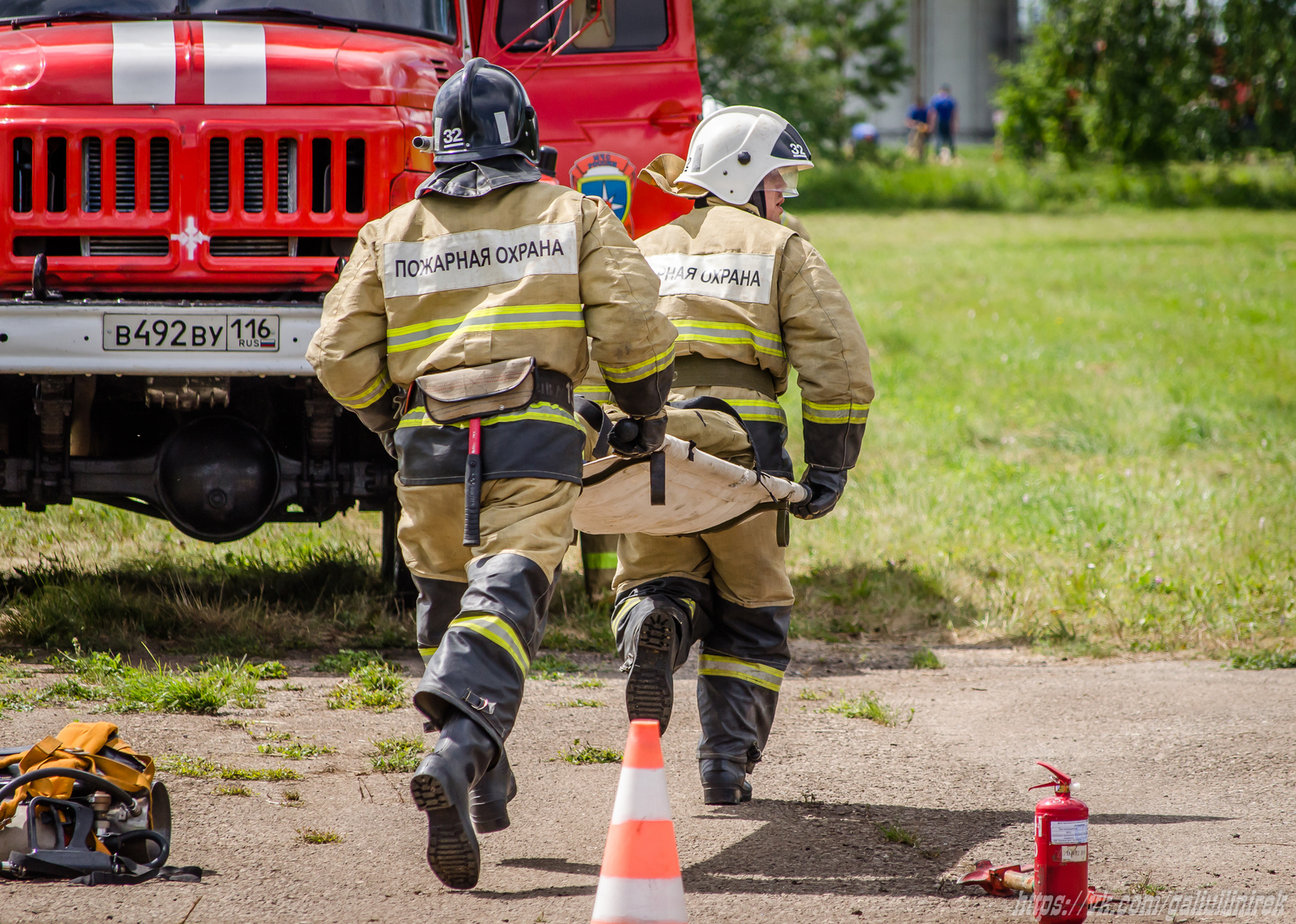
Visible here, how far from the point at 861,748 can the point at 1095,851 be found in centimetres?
117

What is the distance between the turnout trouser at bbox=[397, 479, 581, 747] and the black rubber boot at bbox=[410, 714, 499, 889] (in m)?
0.11

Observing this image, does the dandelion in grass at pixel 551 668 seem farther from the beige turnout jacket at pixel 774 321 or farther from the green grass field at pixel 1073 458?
the beige turnout jacket at pixel 774 321

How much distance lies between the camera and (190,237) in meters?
5.38

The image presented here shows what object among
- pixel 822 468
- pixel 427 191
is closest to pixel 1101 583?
pixel 822 468

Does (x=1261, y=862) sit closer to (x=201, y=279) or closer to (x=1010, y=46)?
(x=201, y=279)

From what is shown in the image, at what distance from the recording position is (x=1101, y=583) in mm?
6895

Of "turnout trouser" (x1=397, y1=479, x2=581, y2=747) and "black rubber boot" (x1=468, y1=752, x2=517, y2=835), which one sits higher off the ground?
"turnout trouser" (x1=397, y1=479, x2=581, y2=747)

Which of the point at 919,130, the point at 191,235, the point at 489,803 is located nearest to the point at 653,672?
the point at 489,803

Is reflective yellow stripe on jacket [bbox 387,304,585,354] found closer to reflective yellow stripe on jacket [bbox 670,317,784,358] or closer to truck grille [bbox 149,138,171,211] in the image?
reflective yellow stripe on jacket [bbox 670,317,784,358]

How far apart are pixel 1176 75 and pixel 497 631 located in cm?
2863

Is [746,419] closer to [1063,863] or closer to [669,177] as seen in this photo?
[669,177]

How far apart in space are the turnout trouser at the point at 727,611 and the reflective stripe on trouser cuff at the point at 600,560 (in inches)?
86.5

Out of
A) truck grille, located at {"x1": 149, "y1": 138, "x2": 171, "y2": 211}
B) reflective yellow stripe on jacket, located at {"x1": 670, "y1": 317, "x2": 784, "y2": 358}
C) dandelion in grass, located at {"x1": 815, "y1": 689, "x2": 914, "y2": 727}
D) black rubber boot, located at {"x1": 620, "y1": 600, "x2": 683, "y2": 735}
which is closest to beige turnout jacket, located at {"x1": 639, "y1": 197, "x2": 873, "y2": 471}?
reflective yellow stripe on jacket, located at {"x1": 670, "y1": 317, "x2": 784, "y2": 358}

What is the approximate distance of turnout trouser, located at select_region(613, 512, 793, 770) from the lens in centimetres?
429
